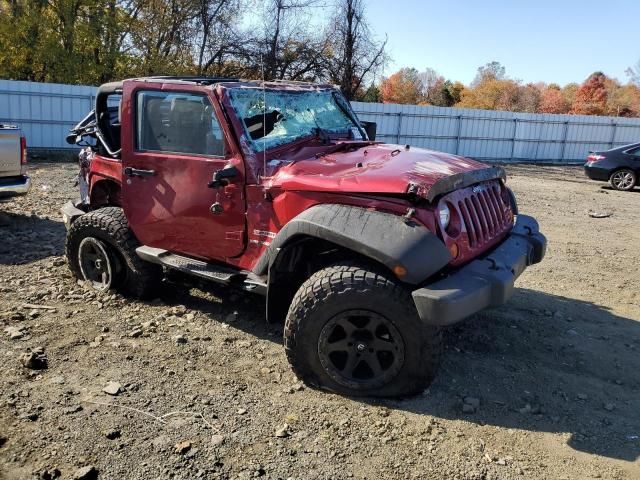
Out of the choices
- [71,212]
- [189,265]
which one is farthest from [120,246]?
[71,212]

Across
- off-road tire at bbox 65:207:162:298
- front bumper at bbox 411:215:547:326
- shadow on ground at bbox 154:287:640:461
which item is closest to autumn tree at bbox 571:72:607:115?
shadow on ground at bbox 154:287:640:461

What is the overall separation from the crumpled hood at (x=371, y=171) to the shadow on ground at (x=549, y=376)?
133 centimetres

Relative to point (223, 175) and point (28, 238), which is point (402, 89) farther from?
point (223, 175)

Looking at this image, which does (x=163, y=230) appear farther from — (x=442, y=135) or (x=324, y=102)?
(x=442, y=135)

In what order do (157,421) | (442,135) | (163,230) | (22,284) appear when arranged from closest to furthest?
(157,421) → (163,230) → (22,284) → (442,135)

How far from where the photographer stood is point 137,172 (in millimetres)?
4559

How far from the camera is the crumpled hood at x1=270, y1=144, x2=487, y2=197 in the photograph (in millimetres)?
3432

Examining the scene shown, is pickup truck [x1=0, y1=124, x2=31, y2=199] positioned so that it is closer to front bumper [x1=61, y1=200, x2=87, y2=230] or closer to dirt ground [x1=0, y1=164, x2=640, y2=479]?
front bumper [x1=61, y1=200, x2=87, y2=230]

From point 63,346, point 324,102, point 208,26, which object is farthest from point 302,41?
point 63,346

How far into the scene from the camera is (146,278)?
4.90 metres

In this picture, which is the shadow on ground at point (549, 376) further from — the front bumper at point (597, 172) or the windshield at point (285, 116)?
the front bumper at point (597, 172)

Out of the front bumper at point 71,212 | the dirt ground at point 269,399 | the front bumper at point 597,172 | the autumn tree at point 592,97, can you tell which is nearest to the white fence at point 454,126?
the front bumper at point 597,172

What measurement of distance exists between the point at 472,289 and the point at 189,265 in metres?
2.18

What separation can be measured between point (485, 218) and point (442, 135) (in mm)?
18900
